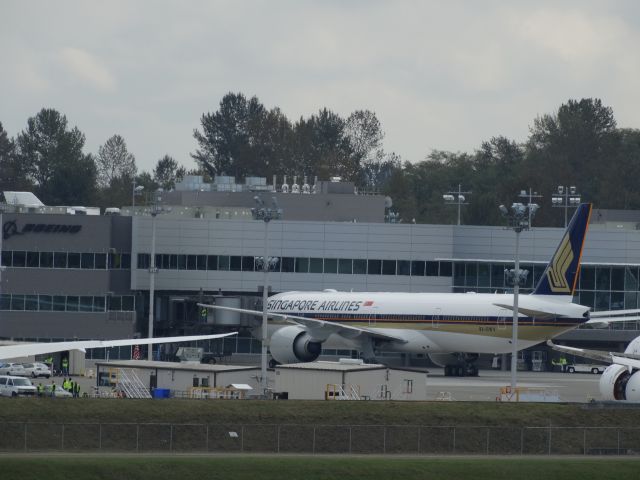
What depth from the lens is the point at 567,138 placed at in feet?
541

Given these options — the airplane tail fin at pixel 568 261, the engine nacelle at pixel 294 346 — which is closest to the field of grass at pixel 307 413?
the airplane tail fin at pixel 568 261

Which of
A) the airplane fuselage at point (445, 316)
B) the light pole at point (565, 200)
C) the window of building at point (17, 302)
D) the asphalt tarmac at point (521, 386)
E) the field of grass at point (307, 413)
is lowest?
the asphalt tarmac at point (521, 386)

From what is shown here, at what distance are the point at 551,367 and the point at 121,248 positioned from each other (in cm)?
2840

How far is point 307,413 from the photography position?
50.5m

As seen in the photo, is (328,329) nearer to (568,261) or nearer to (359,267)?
(359,267)

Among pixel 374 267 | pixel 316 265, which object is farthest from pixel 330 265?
pixel 374 267

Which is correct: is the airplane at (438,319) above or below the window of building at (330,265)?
below

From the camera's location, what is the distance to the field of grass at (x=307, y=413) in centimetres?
4903

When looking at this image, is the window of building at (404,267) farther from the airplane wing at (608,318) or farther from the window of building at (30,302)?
the window of building at (30,302)

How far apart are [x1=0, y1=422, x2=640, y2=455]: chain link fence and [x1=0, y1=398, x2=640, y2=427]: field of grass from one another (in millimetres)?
2686

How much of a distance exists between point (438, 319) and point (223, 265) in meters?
19.4

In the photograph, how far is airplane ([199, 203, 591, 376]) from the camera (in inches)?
2810

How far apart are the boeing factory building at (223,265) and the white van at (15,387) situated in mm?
27571

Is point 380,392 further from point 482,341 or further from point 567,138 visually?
point 567,138
